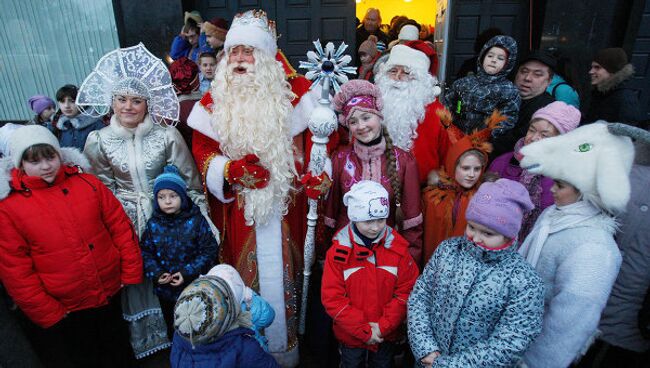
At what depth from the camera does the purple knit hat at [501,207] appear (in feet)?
5.98

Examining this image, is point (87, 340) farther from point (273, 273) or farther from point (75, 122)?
point (75, 122)

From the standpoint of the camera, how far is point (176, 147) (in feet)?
9.86

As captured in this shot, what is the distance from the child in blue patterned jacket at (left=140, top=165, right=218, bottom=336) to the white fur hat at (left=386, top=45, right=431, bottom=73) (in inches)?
87.0

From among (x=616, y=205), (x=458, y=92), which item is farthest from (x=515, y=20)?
(x=616, y=205)

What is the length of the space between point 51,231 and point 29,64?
6137mm

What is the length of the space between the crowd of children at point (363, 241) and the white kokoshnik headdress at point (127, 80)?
30 mm

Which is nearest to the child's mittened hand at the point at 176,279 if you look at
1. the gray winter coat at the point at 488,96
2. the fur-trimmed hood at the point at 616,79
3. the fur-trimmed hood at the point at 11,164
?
the fur-trimmed hood at the point at 11,164

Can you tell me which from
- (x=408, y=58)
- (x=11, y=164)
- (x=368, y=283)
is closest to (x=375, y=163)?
(x=368, y=283)

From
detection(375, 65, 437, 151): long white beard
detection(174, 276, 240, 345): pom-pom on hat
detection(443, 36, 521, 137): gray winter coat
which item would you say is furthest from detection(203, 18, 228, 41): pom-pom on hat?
detection(174, 276, 240, 345): pom-pom on hat

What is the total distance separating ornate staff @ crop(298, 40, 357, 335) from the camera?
Answer: 2510 millimetres

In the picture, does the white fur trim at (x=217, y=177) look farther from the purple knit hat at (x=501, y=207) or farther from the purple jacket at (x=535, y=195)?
the purple jacket at (x=535, y=195)

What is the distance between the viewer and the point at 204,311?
167 centimetres

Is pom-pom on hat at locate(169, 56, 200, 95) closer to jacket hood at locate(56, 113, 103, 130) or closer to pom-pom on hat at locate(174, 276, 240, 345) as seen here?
jacket hood at locate(56, 113, 103, 130)

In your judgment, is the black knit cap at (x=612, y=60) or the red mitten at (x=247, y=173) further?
the black knit cap at (x=612, y=60)
